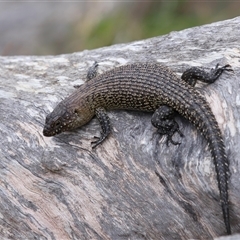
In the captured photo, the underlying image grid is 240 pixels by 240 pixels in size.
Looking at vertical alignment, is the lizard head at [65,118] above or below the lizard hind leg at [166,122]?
above

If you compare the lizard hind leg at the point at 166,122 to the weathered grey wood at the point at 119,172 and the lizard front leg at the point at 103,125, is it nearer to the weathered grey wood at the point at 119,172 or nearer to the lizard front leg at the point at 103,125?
the weathered grey wood at the point at 119,172

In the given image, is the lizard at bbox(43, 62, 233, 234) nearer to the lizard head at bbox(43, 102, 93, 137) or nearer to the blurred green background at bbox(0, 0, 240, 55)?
the lizard head at bbox(43, 102, 93, 137)

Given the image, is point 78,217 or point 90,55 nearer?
point 78,217

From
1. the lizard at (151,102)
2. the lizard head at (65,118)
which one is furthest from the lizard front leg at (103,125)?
the lizard head at (65,118)

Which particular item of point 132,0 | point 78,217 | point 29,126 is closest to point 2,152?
point 29,126

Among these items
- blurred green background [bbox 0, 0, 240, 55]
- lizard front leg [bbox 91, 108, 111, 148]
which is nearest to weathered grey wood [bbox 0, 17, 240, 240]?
lizard front leg [bbox 91, 108, 111, 148]

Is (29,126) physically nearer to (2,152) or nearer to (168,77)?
(2,152)
